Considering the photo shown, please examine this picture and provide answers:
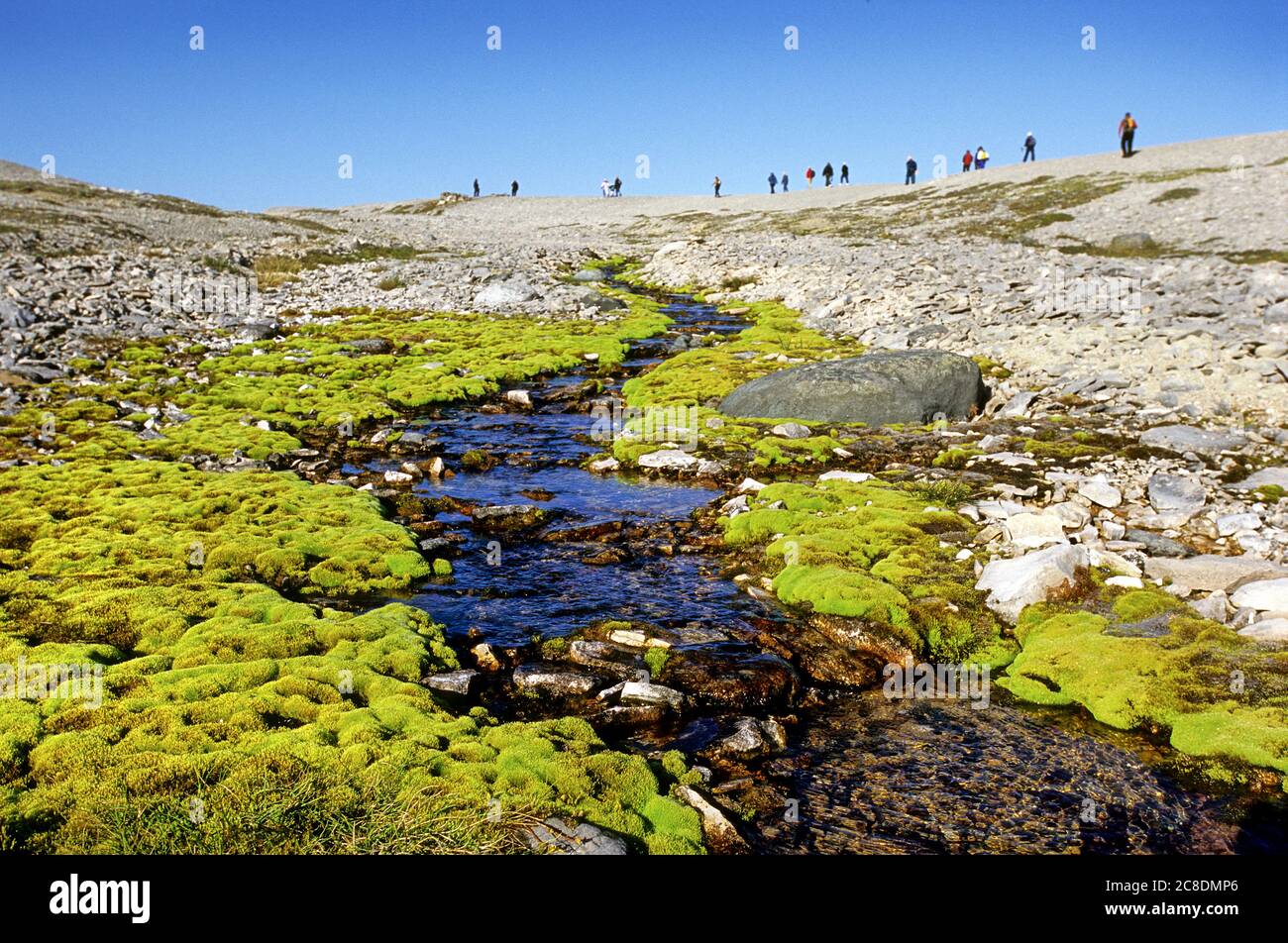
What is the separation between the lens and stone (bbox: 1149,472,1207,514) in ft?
47.2

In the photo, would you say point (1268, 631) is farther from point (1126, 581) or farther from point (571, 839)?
point (571, 839)

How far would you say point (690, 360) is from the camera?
31.0m

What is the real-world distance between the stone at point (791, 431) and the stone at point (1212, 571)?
9987 mm

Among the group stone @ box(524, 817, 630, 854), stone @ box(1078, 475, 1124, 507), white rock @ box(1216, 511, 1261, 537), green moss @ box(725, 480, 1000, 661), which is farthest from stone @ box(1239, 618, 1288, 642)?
stone @ box(524, 817, 630, 854)

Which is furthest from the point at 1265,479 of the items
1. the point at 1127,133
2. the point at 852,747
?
the point at 1127,133

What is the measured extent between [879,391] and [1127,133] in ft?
233

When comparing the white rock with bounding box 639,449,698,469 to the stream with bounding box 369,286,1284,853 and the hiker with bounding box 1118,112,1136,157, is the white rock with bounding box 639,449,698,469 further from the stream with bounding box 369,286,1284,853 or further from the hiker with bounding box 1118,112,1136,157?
the hiker with bounding box 1118,112,1136,157

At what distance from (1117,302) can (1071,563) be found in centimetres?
1873

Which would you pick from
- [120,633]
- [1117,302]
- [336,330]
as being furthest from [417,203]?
[120,633]

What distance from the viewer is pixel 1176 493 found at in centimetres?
1472

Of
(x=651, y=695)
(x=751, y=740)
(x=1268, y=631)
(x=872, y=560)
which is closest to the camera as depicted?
(x=751, y=740)

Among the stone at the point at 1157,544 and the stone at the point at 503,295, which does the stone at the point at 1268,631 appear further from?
the stone at the point at 503,295

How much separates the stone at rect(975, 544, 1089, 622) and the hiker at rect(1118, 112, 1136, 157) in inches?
3081
